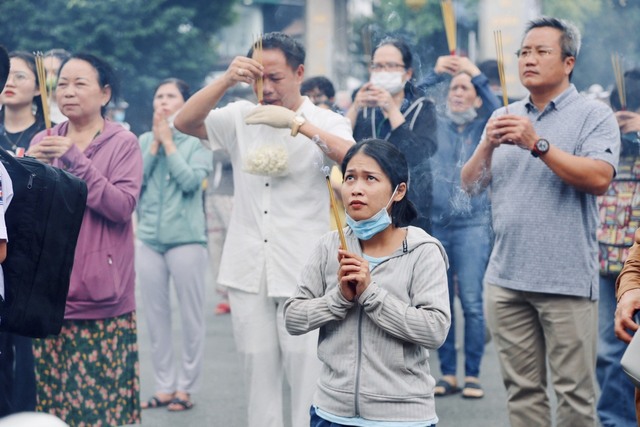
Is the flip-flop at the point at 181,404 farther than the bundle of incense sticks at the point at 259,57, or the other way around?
the flip-flop at the point at 181,404

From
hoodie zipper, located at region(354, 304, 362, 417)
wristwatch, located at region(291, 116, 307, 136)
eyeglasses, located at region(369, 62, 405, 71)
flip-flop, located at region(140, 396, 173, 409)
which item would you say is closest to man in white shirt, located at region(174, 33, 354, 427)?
wristwatch, located at region(291, 116, 307, 136)

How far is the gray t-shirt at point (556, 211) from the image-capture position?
15.3ft

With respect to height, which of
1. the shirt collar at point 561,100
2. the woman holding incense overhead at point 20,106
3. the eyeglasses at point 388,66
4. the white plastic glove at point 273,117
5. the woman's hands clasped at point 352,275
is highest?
the eyeglasses at point 388,66

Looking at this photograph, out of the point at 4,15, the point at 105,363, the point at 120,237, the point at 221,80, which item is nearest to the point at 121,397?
the point at 105,363

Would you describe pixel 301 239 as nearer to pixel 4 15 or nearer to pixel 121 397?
pixel 121 397

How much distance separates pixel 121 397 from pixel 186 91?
2.51 meters

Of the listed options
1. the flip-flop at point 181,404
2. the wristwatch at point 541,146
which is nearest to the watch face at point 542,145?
the wristwatch at point 541,146

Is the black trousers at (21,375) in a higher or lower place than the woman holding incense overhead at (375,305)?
lower

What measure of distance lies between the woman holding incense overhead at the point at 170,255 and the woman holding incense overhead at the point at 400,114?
4.16ft

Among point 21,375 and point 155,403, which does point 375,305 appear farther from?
point 155,403

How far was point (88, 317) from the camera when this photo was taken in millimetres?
5137

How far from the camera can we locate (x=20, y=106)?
5.86 m

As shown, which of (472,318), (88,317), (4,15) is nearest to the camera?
(88,317)

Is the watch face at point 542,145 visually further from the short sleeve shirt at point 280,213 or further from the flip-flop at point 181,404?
the flip-flop at point 181,404
